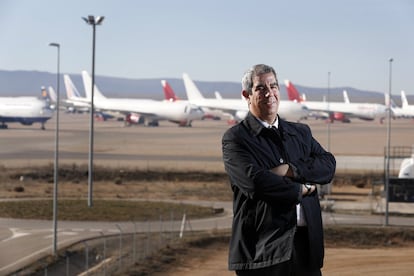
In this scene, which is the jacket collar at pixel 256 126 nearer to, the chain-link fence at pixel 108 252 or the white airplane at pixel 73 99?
the chain-link fence at pixel 108 252

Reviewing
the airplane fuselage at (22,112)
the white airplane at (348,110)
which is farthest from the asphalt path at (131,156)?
the white airplane at (348,110)

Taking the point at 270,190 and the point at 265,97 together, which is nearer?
the point at 270,190

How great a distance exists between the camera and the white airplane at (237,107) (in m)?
106

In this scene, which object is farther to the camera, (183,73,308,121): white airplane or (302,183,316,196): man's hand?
(183,73,308,121): white airplane

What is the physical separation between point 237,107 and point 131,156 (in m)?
51.3

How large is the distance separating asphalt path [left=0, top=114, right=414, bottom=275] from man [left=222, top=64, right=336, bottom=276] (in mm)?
18072

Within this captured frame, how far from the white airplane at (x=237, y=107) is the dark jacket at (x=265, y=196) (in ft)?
298

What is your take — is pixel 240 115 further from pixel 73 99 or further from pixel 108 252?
pixel 108 252

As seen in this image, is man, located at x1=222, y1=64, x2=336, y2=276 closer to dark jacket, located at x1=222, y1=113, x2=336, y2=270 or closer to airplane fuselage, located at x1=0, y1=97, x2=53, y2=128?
dark jacket, located at x1=222, y1=113, x2=336, y2=270

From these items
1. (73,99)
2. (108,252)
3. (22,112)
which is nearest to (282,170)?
(108,252)

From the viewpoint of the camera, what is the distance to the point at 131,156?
63562 mm

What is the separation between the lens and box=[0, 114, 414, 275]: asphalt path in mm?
28938

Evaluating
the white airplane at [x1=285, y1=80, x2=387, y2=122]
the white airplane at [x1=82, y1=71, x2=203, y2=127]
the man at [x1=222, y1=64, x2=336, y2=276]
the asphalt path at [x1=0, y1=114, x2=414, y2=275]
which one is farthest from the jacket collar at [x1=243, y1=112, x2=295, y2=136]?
the white airplane at [x1=285, y1=80, x2=387, y2=122]

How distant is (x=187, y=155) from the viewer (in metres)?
64.9
